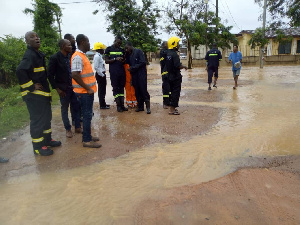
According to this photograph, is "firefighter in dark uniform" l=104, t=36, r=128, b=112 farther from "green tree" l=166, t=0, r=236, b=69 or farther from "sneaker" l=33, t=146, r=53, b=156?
"green tree" l=166, t=0, r=236, b=69

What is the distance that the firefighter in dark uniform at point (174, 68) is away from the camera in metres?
6.13

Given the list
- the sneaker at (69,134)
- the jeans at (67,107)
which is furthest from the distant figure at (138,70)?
the sneaker at (69,134)

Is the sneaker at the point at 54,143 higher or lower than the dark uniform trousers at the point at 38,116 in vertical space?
lower

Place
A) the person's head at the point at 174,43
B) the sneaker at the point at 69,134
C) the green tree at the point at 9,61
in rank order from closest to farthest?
1. the sneaker at the point at 69,134
2. the person's head at the point at 174,43
3. the green tree at the point at 9,61

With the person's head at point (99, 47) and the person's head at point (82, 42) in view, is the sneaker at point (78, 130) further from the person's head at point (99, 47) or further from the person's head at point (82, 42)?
the person's head at point (99, 47)

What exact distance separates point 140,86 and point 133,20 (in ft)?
75.9

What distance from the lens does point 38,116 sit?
410cm

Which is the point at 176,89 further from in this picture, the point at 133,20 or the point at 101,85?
the point at 133,20

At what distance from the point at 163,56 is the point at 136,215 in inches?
199

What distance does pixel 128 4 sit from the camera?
90.6ft

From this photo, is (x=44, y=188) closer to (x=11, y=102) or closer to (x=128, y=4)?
(x=11, y=102)

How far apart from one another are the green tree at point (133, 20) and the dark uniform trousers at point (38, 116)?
24142 mm

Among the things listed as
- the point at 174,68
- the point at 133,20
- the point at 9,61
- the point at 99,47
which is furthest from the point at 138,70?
the point at 133,20

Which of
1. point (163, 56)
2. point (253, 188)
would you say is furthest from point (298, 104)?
point (253, 188)
